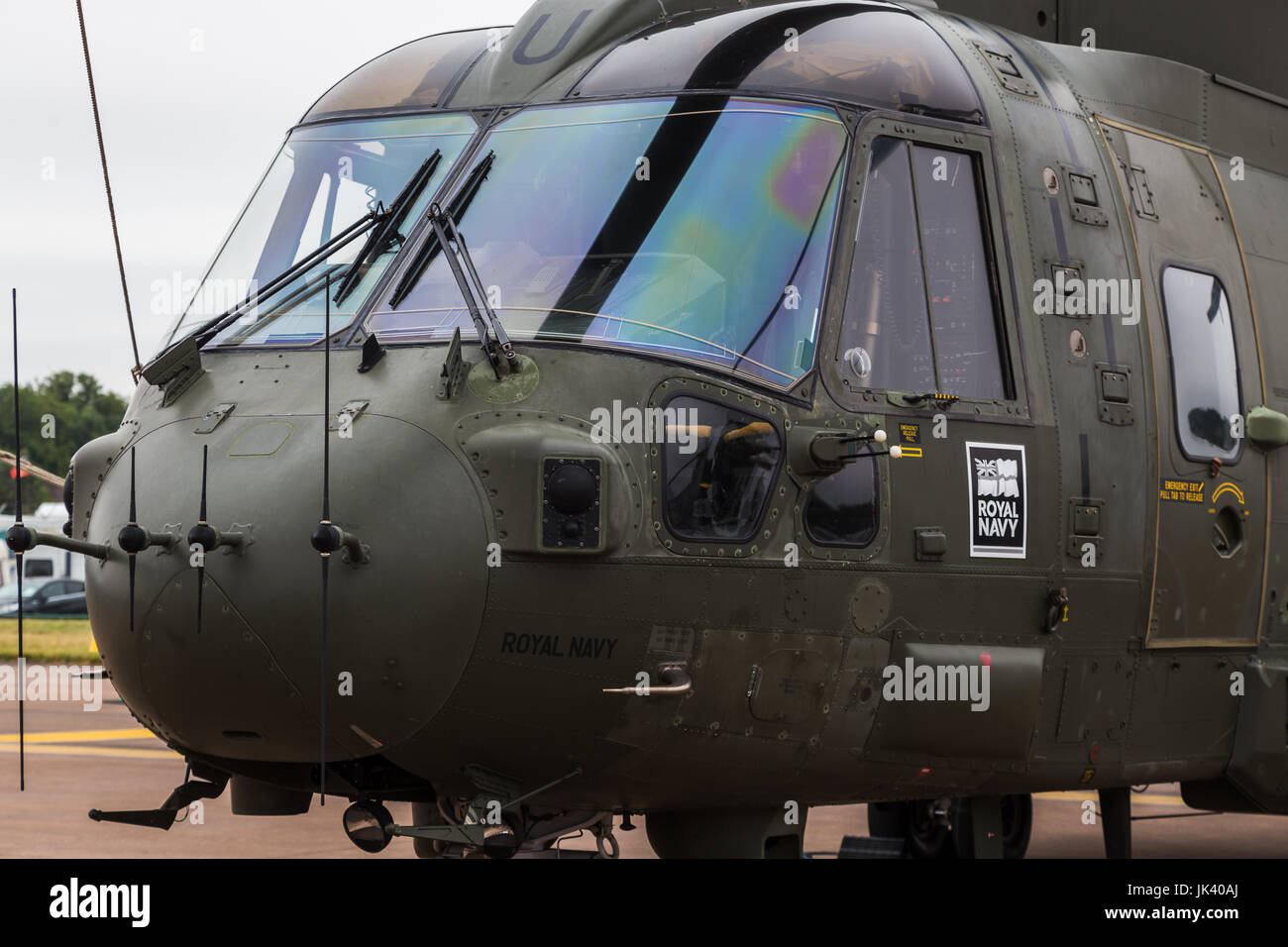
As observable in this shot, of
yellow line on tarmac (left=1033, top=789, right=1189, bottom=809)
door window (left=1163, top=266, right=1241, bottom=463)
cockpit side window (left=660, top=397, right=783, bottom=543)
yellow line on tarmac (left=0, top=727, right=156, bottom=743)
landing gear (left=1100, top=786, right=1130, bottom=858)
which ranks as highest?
door window (left=1163, top=266, right=1241, bottom=463)

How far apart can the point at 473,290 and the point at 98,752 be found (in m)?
10.5

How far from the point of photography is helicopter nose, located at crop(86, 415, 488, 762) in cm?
519

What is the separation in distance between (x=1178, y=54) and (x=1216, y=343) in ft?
5.92

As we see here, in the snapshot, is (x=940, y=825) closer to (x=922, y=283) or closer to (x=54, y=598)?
(x=922, y=283)

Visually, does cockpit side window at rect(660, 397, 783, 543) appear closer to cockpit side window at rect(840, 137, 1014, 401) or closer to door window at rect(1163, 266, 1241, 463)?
cockpit side window at rect(840, 137, 1014, 401)

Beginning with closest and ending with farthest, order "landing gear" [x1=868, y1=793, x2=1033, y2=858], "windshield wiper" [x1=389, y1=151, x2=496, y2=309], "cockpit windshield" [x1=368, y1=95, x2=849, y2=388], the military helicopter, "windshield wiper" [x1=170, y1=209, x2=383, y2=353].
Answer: the military helicopter → "cockpit windshield" [x1=368, y1=95, x2=849, y2=388] → "windshield wiper" [x1=389, y1=151, x2=496, y2=309] → "windshield wiper" [x1=170, y1=209, x2=383, y2=353] → "landing gear" [x1=868, y1=793, x2=1033, y2=858]

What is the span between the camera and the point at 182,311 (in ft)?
22.0

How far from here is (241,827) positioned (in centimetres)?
1141

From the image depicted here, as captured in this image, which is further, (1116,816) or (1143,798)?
(1143,798)

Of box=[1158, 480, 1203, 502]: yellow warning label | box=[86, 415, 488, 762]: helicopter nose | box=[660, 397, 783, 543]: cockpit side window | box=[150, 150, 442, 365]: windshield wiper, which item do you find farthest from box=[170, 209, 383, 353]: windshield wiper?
box=[1158, 480, 1203, 502]: yellow warning label

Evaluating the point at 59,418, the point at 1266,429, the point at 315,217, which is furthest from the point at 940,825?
the point at 59,418

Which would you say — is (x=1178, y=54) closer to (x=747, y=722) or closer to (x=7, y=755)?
(x=747, y=722)

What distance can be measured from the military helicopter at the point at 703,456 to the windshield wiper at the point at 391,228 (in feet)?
0.06

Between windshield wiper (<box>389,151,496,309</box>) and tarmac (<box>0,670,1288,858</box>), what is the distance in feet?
12.8
